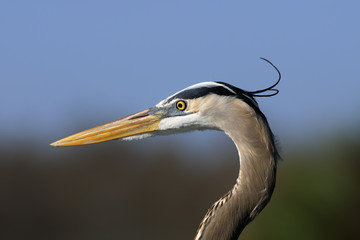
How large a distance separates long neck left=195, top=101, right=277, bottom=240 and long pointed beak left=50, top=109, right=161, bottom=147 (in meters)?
0.79

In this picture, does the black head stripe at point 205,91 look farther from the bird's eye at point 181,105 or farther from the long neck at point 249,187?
the long neck at point 249,187

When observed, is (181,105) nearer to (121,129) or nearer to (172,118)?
(172,118)

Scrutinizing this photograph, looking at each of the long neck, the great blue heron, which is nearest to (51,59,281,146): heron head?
the great blue heron

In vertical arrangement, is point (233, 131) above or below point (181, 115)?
below

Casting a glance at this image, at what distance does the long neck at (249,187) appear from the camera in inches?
135

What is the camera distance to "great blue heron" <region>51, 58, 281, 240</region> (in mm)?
3438

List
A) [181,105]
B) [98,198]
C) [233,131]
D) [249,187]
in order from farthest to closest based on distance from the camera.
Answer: [98,198], [181,105], [233,131], [249,187]

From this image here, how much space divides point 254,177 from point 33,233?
2356 centimetres

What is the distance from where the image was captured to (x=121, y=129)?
4055 mm

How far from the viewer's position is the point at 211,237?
347cm

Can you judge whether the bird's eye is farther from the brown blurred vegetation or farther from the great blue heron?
the brown blurred vegetation

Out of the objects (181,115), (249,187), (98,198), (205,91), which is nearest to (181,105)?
(181,115)

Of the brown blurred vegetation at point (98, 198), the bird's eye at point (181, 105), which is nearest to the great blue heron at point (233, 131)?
the bird's eye at point (181, 105)

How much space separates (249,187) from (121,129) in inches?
43.1
